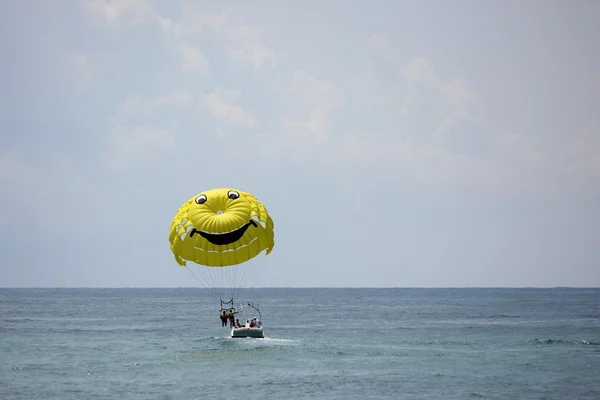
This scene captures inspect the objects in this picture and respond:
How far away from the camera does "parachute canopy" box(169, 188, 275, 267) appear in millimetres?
39500

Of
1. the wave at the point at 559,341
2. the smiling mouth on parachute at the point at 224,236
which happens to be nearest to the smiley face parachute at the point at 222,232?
the smiling mouth on parachute at the point at 224,236

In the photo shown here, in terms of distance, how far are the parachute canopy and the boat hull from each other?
28.2ft

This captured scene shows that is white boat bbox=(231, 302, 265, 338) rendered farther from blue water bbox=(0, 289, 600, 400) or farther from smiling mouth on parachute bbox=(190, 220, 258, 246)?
smiling mouth on parachute bbox=(190, 220, 258, 246)

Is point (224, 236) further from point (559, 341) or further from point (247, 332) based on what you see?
point (559, 341)

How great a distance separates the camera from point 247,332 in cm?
4884

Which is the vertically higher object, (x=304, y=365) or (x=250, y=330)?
(x=250, y=330)

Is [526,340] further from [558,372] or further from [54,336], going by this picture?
[54,336]

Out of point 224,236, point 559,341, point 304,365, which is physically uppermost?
point 224,236

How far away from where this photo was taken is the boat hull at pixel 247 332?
48438 mm

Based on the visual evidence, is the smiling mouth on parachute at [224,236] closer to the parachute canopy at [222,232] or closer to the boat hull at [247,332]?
the parachute canopy at [222,232]

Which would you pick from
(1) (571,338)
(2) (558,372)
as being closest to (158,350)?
(2) (558,372)

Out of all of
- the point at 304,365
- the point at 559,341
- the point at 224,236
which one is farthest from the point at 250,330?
the point at 559,341

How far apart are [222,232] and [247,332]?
474 inches

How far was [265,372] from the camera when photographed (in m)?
38.2
